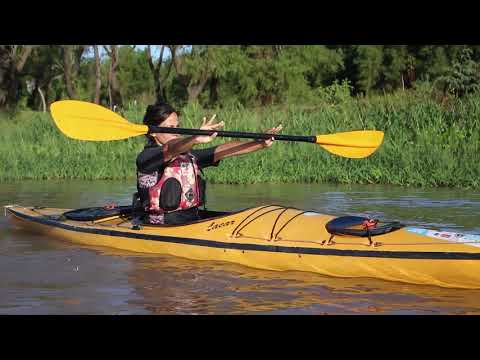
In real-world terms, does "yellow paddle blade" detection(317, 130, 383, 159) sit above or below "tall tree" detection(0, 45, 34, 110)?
below

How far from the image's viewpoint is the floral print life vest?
576 centimetres

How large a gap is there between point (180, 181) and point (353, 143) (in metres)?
1.50

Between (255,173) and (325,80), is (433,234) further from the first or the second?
(325,80)

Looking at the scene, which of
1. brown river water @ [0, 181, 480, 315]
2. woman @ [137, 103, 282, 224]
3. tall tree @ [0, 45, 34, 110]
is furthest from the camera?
tall tree @ [0, 45, 34, 110]

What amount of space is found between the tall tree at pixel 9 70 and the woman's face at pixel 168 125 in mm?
19364

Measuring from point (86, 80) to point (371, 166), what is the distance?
133 feet

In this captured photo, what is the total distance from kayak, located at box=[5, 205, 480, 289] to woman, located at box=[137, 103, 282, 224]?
147mm

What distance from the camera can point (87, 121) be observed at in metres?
6.25

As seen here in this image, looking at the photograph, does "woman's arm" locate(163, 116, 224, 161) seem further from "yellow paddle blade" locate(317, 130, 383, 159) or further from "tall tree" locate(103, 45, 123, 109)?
"tall tree" locate(103, 45, 123, 109)

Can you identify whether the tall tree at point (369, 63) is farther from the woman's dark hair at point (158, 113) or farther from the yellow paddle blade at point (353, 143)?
the woman's dark hair at point (158, 113)

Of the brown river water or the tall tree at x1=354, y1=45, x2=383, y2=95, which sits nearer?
the brown river water

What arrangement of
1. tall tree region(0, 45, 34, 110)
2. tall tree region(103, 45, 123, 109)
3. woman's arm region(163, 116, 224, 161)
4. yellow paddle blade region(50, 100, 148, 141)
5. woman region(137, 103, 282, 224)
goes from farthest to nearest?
tall tree region(103, 45, 123, 109), tall tree region(0, 45, 34, 110), yellow paddle blade region(50, 100, 148, 141), woman region(137, 103, 282, 224), woman's arm region(163, 116, 224, 161)

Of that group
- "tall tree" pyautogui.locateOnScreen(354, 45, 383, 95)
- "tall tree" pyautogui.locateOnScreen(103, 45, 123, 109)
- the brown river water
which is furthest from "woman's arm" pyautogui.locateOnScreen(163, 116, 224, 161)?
"tall tree" pyautogui.locateOnScreen(354, 45, 383, 95)

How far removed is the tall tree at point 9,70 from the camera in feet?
80.0
